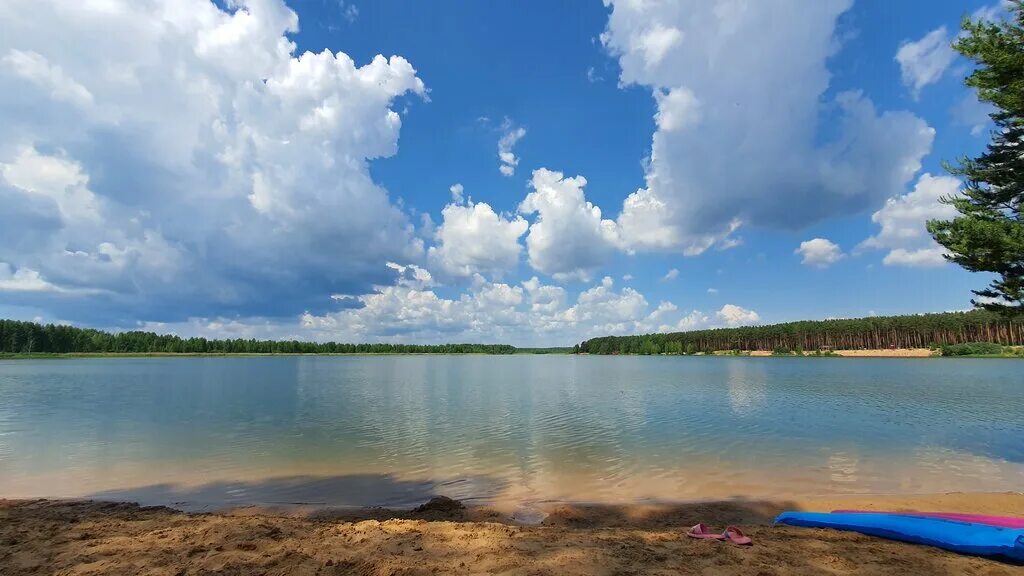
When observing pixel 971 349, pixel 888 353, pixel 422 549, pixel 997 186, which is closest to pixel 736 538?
pixel 422 549

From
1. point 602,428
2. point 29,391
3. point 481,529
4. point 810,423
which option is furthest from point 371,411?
point 29,391

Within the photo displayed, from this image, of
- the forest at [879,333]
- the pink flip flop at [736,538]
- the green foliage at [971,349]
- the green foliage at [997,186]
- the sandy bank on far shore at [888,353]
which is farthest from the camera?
the sandy bank on far shore at [888,353]

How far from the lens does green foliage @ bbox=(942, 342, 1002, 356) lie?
386ft

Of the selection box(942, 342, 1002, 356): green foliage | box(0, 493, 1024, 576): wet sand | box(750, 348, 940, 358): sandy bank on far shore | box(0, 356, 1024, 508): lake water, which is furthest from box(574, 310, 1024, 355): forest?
box(0, 493, 1024, 576): wet sand

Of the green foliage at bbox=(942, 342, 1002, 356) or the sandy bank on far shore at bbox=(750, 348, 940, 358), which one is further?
the sandy bank on far shore at bbox=(750, 348, 940, 358)

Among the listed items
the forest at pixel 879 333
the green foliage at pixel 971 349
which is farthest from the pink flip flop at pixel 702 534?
the green foliage at pixel 971 349

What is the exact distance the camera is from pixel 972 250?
45.4ft

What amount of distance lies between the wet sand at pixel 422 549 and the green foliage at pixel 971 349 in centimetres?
15625

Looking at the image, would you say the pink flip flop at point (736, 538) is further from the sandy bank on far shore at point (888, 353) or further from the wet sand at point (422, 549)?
the sandy bank on far shore at point (888, 353)

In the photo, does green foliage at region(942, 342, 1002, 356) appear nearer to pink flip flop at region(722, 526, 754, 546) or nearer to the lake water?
the lake water

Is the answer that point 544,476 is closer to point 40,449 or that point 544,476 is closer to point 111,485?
point 111,485

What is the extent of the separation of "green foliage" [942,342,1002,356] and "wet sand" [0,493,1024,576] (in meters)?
156

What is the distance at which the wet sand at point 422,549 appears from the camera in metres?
6.39

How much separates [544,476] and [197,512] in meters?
9.18
